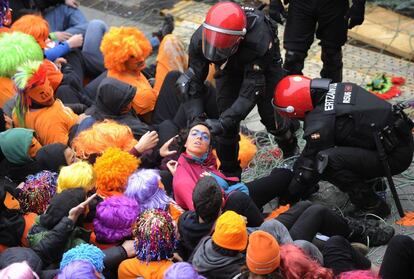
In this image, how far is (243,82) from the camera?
5.11m

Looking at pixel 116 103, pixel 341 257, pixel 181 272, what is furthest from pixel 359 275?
pixel 116 103

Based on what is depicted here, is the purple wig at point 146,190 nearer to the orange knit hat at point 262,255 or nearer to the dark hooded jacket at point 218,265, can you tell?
the dark hooded jacket at point 218,265

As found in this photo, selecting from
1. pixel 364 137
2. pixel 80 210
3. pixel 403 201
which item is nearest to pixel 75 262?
pixel 80 210

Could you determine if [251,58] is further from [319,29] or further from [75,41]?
[75,41]

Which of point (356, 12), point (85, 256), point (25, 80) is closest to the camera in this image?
point (85, 256)

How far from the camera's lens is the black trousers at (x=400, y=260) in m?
3.67

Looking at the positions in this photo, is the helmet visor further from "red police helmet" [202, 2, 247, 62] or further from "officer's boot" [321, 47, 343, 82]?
"officer's boot" [321, 47, 343, 82]

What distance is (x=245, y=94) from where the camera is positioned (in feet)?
16.6

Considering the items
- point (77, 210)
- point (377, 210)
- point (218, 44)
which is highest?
point (218, 44)

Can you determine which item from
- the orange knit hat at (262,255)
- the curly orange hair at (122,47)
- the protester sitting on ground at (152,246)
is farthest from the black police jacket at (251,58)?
the orange knit hat at (262,255)

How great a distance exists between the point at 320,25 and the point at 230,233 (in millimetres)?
2945

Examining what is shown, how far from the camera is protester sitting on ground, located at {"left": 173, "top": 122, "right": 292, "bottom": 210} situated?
15.2ft

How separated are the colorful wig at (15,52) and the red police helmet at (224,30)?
5.72 feet

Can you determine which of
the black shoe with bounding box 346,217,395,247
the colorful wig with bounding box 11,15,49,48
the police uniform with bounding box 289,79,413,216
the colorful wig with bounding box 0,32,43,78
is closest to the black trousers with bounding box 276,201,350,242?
the black shoe with bounding box 346,217,395,247
